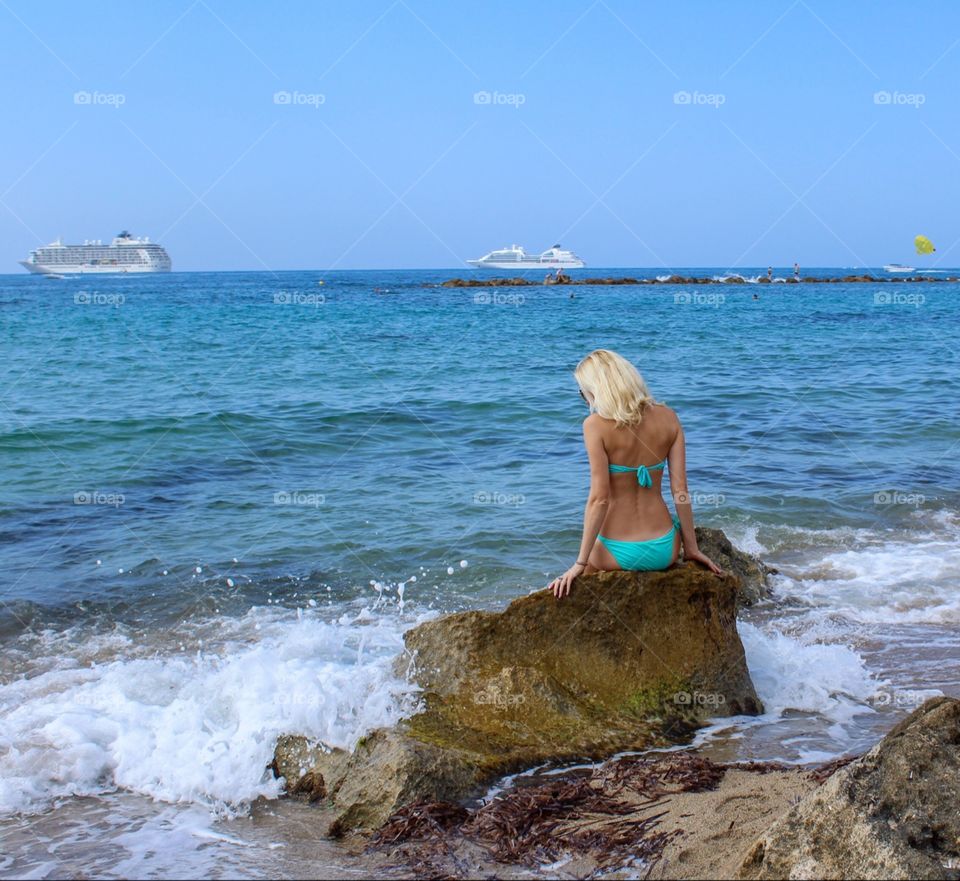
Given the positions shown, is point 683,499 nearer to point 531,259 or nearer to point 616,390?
point 616,390

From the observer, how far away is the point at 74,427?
15.6 meters

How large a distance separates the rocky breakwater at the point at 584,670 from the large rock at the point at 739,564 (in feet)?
6.58

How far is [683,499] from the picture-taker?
5562 millimetres

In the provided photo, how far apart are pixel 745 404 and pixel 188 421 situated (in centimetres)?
977

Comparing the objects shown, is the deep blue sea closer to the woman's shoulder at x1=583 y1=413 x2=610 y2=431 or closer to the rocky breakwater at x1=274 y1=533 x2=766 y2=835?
the rocky breakwater at x1=274 y1=533 x2=766 y2=835

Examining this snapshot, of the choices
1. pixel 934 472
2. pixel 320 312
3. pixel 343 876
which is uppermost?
pixel 320 312

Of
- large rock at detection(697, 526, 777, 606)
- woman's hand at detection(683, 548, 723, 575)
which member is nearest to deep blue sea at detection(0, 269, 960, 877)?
large rock at detection(697, 526, 777, 606)

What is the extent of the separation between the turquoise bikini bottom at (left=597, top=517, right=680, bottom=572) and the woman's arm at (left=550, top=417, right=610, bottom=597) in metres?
0.15

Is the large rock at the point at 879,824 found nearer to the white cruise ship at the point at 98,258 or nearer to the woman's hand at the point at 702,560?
the woman's hand at the point at 702,560

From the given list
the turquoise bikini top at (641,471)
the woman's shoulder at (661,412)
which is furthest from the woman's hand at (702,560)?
the woman's shoulder at (661,412)

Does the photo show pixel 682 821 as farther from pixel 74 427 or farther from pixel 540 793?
pixel 74 427

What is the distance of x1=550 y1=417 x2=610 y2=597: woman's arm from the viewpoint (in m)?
5.41

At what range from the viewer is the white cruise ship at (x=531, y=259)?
421ft

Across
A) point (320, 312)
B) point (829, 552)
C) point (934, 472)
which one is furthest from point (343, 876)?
point (320, 312)
